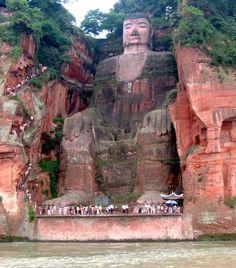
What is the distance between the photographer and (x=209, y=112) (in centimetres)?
3078

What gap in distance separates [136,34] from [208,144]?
49.4 feet

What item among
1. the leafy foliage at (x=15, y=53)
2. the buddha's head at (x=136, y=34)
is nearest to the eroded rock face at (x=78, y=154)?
the leafy foliage at (x=15, y=53)

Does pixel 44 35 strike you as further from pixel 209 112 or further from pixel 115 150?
pixel 209 112

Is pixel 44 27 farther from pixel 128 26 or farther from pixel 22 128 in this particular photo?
pixel 22 128

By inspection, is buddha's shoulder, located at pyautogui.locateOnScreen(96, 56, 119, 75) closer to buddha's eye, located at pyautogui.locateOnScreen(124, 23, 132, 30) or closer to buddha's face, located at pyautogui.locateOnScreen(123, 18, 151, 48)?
buddha's face, located at pyautogui.locateOnScreen(123, 18, 151, 48)

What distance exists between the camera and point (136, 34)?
42719mm

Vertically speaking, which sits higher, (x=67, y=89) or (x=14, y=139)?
(x=67, y=89)

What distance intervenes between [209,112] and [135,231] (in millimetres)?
7667

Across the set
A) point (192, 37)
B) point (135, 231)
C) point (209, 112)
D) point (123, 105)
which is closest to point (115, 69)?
point (123, 105)

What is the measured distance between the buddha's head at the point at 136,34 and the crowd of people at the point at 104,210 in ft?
49.9

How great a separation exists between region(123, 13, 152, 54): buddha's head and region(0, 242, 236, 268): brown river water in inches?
836

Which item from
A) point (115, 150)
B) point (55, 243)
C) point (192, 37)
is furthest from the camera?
point (115, 150)

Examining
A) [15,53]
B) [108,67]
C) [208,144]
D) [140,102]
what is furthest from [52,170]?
[208,144]

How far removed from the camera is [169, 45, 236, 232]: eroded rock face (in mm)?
29859
